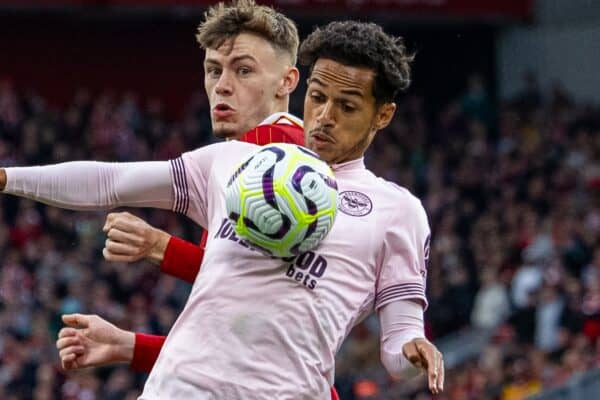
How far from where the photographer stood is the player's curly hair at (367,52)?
5215 millimetres

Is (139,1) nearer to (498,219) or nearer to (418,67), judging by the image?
(418,67)

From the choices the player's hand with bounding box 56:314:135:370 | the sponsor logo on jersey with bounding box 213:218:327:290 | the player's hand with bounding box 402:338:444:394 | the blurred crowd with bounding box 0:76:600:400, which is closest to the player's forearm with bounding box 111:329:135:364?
the player's hand with bounding box 56:314:135:370

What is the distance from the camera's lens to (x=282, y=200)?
4641 mm

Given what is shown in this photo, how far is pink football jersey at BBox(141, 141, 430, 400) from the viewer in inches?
189

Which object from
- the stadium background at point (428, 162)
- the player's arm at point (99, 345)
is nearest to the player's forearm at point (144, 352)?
the player's arm at point (99, 345)

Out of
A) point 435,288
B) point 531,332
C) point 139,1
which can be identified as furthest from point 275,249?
point 139,1

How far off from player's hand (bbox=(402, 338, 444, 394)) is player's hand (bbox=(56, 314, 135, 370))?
1.09 metres

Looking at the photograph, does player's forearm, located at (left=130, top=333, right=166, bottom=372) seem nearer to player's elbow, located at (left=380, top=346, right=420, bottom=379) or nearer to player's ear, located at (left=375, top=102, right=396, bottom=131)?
player's elbow, located at (left=380, top=346, right=420, bottom=379)

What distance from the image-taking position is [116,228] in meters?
4.91

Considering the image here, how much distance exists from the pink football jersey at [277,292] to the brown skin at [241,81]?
2.19ft

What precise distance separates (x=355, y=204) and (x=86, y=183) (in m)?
0.96

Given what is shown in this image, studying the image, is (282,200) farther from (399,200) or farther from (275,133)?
(275,133)

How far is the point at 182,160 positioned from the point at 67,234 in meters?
13.5

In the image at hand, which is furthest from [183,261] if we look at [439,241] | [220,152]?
[439,241]
